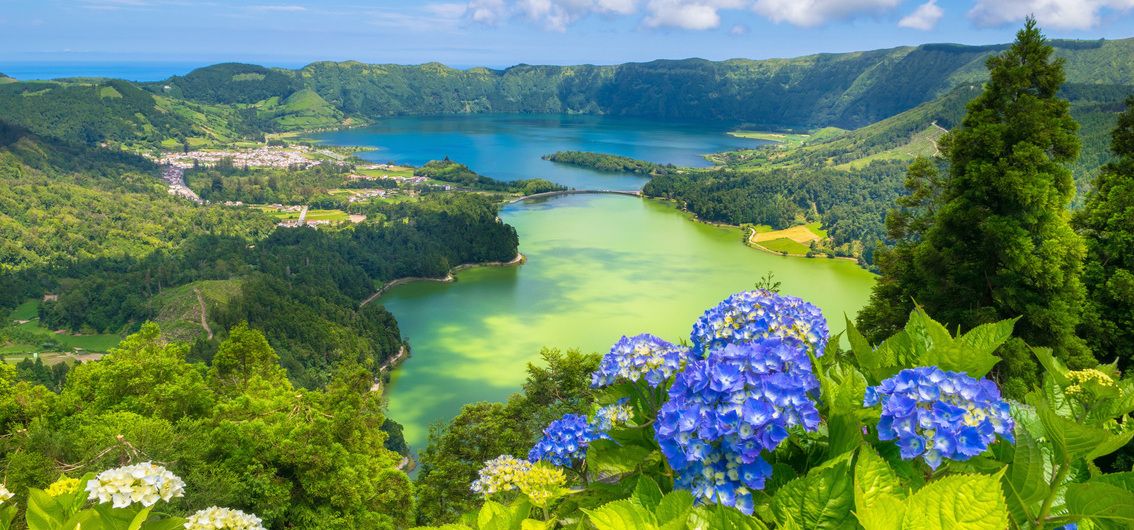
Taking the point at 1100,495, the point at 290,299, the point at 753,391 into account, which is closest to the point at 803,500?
the point at 753,391

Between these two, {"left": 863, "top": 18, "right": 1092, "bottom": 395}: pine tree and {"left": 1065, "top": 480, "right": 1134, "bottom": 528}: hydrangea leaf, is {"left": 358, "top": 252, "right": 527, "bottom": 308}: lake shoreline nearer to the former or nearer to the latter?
{"left": 863, "top": 18, "right": 1092, "bottom": 395}: pine tree

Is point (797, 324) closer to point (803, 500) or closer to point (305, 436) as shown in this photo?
point (803, 500)

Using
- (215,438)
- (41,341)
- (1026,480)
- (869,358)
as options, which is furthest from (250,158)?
(1026,480)

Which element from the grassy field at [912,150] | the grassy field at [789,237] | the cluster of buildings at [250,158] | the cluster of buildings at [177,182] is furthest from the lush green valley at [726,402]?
the grassy field at [912,150]

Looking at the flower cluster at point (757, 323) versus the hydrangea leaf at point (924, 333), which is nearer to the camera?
the hydrangea leaf at point (924, 333)

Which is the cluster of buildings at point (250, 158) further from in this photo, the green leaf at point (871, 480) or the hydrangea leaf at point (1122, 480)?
the hydrangea leaf at point (1122, 480)

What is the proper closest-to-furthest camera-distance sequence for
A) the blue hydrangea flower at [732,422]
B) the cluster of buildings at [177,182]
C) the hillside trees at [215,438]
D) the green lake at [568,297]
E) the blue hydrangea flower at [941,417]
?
1. the blue hydrangea flower at [941,417]
2. the blue hydrangea flower at [732,422]
3. the hillside trees at [215,438]
4. the green lake at [568,297]
5. the cluster of buildings at [177,182]

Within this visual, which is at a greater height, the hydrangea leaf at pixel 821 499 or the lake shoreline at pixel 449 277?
the hydrangea leaf at pixel 821 499

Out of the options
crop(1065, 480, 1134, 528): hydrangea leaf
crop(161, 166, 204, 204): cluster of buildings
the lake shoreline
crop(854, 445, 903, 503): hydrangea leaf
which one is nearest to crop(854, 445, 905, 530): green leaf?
crop(854, 445, 903, 503): hydrangea leaf

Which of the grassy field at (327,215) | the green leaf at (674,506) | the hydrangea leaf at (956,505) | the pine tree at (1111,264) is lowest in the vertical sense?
the grassy field at (327,215)
